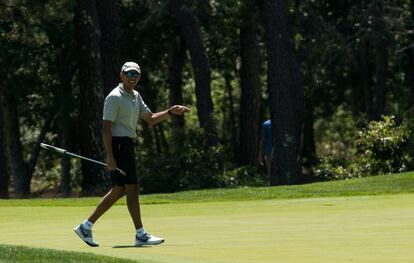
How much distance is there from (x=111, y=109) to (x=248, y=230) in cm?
200

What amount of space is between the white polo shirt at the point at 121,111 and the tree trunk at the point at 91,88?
1551 cm

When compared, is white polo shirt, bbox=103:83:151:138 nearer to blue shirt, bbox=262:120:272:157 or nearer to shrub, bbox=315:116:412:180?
blue shirt, bbox=262:120:272:157

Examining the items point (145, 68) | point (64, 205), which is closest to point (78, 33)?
point (64, 205)

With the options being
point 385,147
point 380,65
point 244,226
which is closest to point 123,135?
point 244,226

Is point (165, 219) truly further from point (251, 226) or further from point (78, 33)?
point (78, 33)

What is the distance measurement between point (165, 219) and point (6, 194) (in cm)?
1587

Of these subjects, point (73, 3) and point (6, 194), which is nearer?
point (73, 3)

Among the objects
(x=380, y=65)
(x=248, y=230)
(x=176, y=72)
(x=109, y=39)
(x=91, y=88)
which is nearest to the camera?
(x=248, y=230)

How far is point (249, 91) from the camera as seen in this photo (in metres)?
37.9

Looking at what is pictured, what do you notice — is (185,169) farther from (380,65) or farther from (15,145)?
(380,65)

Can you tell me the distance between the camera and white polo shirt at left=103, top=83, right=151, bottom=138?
41.9 ft

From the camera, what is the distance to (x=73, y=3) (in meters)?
28.7

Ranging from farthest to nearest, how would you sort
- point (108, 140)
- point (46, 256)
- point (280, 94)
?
point (280, 94)
point (108, 140)
point (46, 256)

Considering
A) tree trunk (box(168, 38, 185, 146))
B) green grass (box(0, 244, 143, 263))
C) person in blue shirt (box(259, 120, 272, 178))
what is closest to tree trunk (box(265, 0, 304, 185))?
person in blue shirt (box(259, 120, 272, 178))
